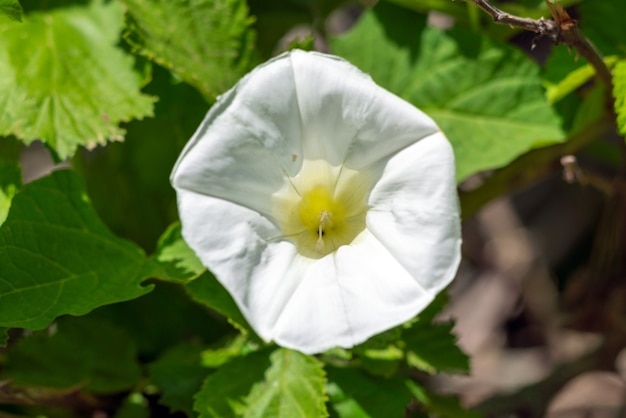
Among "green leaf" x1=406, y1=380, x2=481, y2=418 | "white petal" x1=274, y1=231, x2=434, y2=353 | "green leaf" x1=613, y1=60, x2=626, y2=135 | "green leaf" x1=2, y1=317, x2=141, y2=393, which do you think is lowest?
"green leaf" x1=406, y1=380, x2=481, y2=418

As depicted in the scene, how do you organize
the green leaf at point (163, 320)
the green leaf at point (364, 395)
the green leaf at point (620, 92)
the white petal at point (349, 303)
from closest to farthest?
the white petal at point (349, 303)
the green leaf at point (620, 92)
the green leaf at point (364, 395)
the green leaf at point (163, 320)

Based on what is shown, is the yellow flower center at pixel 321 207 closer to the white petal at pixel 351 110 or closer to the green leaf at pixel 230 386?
the white petal at pixel 351 110

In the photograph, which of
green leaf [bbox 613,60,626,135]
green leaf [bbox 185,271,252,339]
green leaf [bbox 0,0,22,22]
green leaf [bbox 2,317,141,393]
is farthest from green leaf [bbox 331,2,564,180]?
green leaf [bbox 2,317,141,393]

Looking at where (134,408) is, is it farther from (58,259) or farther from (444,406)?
(444,406)

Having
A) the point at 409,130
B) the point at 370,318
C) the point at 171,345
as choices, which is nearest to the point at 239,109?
the point at 409,130

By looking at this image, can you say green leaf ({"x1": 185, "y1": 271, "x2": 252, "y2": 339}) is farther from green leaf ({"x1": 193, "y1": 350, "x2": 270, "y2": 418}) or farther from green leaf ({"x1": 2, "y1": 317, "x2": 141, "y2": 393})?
green leaf ({"x1": 2, "y1": 317, "x2": 141, "y2": 393})

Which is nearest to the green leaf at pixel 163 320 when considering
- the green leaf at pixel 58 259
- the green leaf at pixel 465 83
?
the green leaf at pixel 58 259
